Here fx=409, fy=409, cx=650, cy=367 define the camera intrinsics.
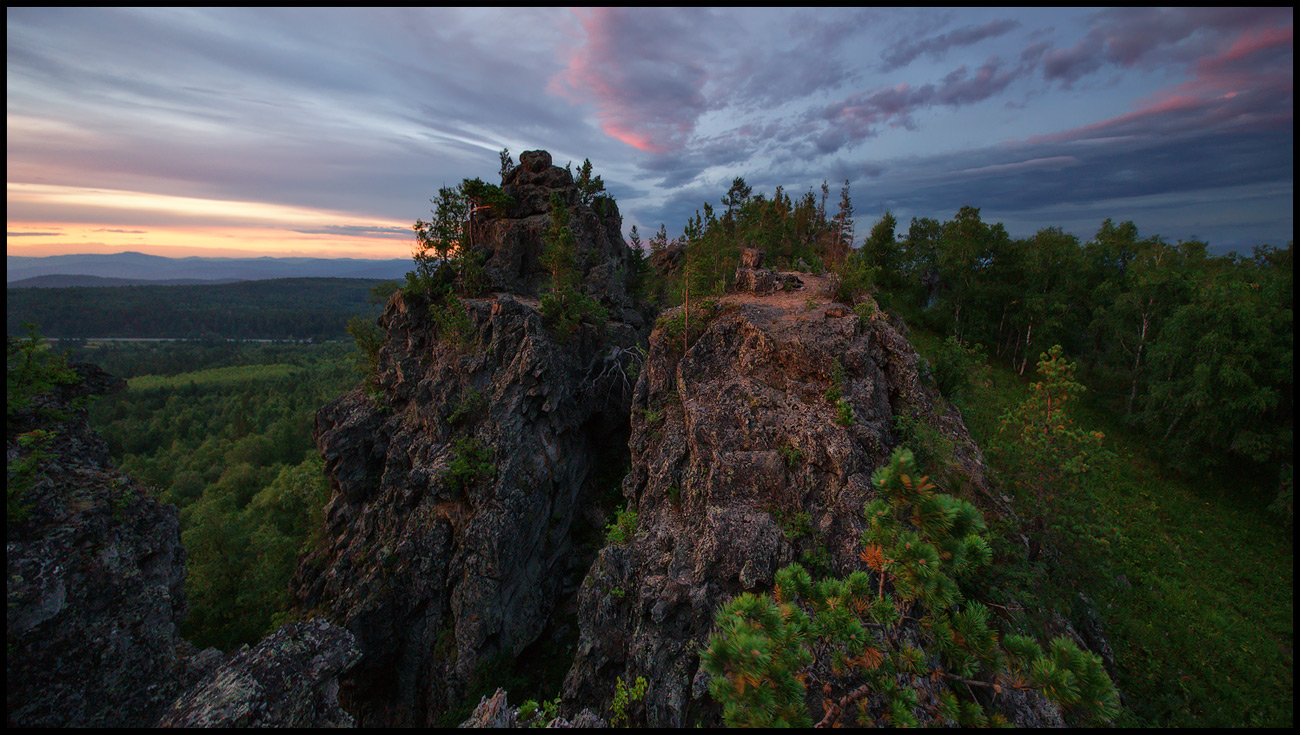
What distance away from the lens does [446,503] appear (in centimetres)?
1842

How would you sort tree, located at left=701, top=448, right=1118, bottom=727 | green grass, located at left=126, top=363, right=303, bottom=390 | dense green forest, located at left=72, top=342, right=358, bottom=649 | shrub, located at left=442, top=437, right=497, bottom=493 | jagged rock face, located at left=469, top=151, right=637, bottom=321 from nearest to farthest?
1. tree, located at left=701, top=448, right=1118, bottom=727
2. shrub, located at left=442, top=437, right=497, bottom=493
3. dense green forest, located at left=72, top=342, right=358, bottom=649
4. jagged rock face, located at left=469, top=151, right=637, bottom=321
5. green grass, located at left=126, top=363, right=303, bottom=390

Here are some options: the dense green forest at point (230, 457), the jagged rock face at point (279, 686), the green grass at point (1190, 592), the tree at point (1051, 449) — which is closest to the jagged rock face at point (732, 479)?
the tree at point (1051, 449)

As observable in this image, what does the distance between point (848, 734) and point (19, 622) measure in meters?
16.4

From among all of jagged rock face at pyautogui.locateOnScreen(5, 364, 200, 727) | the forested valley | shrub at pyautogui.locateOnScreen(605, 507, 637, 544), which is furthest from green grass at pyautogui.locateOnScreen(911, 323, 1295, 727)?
jagged rock face at pyautogui.locateOnScreen(5, 364, 200, 727)

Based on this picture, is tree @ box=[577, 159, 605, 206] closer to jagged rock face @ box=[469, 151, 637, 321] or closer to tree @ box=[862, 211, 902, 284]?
jagged rock face @ box=[469, 151, 637, 321]

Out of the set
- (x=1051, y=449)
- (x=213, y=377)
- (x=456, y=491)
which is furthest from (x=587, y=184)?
(x=213, y=377)

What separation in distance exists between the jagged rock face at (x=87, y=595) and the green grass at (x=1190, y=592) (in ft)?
72.5

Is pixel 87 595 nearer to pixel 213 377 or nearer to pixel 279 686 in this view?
pixel 279 686

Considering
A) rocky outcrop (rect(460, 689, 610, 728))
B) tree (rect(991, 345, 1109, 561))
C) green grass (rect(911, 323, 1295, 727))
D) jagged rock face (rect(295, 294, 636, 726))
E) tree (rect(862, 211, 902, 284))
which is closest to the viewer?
rocky outcrop (rect(460, 689, 610, 728))

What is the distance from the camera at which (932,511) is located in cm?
574

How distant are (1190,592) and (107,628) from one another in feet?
112

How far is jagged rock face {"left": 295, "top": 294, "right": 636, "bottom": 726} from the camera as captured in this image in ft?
57.7

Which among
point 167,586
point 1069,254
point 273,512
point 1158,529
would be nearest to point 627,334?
point 167,586

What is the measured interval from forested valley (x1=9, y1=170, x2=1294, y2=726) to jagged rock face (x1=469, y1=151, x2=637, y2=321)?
5056mm
